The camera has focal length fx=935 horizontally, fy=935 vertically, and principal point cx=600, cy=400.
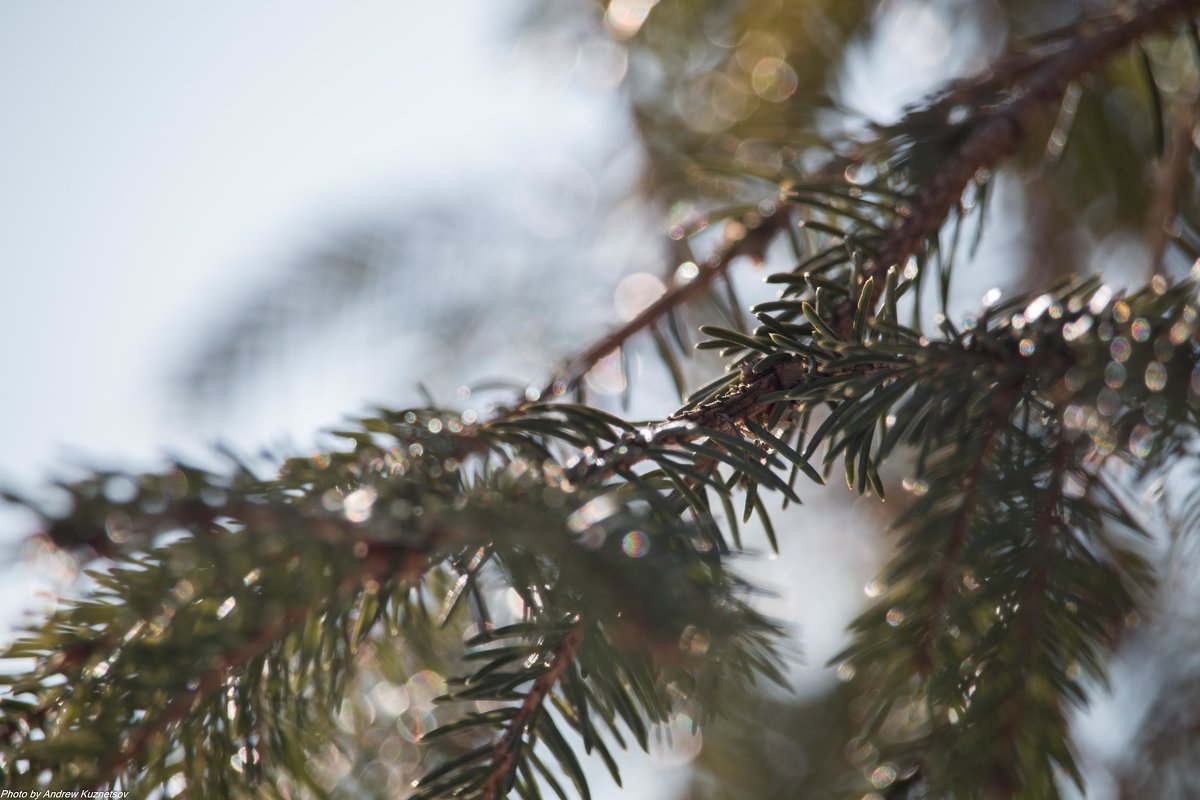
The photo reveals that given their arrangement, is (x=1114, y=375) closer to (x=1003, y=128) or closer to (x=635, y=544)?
(x=635, y=544)

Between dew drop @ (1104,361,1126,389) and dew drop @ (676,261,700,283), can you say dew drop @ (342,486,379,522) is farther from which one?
dew drop @ (676,261,700,283)

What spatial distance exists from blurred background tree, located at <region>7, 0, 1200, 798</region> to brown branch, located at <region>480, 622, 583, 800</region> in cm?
1

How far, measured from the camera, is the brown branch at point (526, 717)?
40cm

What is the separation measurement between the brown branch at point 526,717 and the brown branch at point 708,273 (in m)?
0.27

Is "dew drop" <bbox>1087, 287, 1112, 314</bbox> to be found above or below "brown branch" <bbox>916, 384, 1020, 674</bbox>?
above

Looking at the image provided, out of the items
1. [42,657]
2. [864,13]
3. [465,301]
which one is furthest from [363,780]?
[864,13]

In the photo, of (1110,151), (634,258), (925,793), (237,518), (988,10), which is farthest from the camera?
(634,258)

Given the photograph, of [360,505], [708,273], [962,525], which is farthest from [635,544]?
[708,273]

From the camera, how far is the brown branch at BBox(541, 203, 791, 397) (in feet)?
2.10

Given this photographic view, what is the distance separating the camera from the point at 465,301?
1260 millimetres

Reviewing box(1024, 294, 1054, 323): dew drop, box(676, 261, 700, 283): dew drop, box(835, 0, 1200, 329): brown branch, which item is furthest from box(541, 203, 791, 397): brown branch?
box(1024, 294, 1054, 323): dew drop

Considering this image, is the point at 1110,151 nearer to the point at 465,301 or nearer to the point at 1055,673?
the point at 1055,673

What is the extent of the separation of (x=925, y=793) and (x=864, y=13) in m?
1.04

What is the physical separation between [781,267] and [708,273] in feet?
1.04
